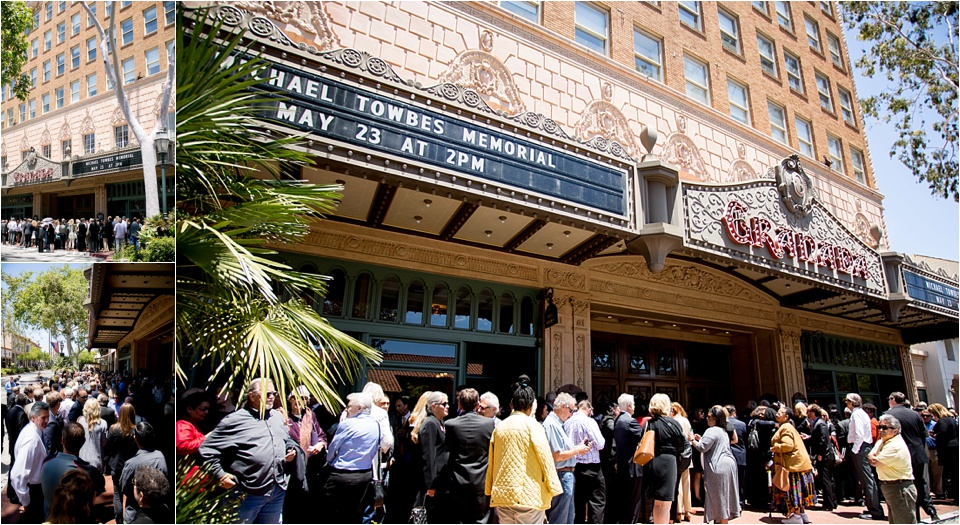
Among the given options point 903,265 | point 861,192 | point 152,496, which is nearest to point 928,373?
point 861,192

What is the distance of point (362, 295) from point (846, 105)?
21.1 meters

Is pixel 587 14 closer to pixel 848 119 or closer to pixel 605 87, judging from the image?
pixel 605 87

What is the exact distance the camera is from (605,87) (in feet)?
44.9

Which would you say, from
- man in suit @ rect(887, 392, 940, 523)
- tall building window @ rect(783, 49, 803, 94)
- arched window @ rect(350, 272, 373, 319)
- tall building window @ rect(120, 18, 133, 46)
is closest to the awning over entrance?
tall building window @ rect(120, 18, 133, 46)

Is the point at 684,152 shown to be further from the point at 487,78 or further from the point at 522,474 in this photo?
the point at 522,474

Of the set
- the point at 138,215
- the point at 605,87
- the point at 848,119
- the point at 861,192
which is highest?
the point at 848,119

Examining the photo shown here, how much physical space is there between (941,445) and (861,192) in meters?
11.5

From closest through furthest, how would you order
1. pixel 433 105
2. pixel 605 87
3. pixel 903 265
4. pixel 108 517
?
1. pixel 108 517
2. pixel 433 105
3. pixel 605 87
4. pixel 903 265

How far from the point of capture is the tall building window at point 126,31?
13.2 ft

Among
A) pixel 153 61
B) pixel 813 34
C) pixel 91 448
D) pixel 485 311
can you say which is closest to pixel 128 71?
pixel 153 61

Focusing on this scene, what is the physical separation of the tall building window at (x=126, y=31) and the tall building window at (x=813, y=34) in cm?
2320

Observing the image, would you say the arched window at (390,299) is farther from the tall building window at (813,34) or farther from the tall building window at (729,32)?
the tall building window at (813,34)

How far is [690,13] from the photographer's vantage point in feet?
56.6

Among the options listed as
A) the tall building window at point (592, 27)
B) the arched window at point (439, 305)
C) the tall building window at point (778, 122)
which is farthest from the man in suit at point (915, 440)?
the tall building window at point (778, 122)
